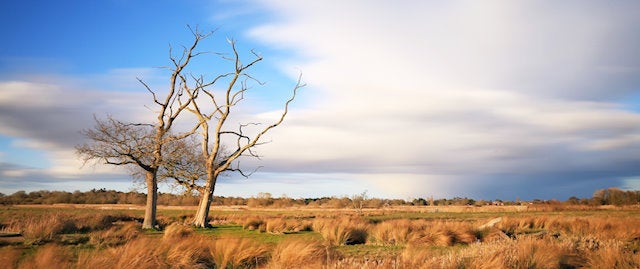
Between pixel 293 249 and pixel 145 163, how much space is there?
16.4 metres

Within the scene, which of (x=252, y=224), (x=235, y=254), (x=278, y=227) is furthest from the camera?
(x=252, y=224)

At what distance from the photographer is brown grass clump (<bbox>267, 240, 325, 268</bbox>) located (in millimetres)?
9102

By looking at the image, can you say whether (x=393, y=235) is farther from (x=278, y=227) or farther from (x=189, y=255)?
(x=189, y=255)

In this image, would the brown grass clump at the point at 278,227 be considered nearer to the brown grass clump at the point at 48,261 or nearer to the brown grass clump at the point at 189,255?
the brown grass clump at the point at 189,255

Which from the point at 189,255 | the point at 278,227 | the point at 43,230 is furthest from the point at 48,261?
the point at 278,227

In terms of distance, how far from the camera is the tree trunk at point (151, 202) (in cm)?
2308

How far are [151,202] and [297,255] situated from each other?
53.3 feet

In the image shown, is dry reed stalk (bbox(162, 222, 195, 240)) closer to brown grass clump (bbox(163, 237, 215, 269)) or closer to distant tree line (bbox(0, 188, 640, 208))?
brown grass clump (bbox(163, 237, 215, 269))

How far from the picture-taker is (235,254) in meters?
10.1

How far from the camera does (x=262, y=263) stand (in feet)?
33.4

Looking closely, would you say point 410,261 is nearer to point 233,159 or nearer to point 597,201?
point 233,159

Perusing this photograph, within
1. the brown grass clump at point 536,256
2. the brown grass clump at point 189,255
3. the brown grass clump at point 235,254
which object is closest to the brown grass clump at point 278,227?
the brown grass clump at point 235,254

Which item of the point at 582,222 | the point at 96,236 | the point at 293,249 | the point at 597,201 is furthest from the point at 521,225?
the point at 597,201

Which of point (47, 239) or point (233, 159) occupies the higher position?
point (233, 159)
